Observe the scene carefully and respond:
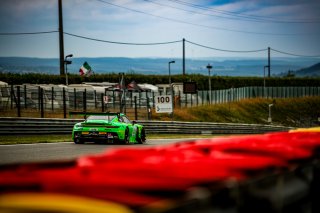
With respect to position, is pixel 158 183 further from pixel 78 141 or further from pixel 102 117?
pixel 78 141

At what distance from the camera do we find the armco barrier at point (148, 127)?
26719 mm

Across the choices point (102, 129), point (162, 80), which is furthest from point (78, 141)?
point (162, 80)

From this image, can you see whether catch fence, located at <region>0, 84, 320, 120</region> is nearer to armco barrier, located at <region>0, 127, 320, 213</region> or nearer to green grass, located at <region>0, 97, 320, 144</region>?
green grass, located at <region>0, 97, 320, 144</region>

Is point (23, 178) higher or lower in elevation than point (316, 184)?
higher

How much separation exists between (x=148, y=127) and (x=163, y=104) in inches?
224

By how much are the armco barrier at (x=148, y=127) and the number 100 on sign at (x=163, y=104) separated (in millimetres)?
1916

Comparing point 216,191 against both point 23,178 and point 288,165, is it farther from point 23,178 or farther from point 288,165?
point 288,165

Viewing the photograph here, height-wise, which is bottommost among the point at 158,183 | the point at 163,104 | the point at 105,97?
the point at 163,104

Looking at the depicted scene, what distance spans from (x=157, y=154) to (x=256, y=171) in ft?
2.09

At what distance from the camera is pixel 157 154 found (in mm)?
3930

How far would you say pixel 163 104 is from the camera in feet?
136

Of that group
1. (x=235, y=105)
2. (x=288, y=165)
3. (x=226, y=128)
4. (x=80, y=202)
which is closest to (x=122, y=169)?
(x=80, y=202)

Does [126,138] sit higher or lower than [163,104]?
lower

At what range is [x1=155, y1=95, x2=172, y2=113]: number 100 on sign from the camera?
41.4 m
